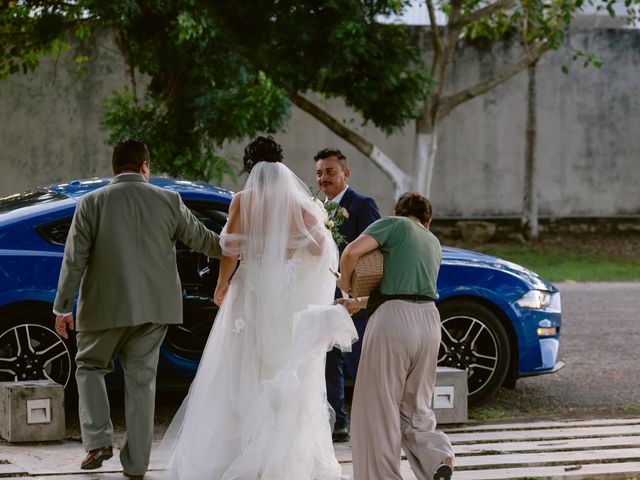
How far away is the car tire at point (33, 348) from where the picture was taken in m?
7.50

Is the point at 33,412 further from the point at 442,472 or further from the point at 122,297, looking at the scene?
the point at 442,472

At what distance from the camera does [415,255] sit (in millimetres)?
5938

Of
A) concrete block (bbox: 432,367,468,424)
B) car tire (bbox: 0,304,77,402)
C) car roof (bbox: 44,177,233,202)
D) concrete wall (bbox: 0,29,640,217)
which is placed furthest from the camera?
concrete wall (bbox: 0,29,640,217)

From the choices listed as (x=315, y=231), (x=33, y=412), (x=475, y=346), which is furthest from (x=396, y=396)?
(x=475, y=346)

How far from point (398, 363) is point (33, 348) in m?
2.88

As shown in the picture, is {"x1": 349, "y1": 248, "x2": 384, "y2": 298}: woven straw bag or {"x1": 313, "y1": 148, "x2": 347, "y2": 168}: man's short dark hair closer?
{"x1": 349, "y1": 248, "x2": 384, "y2": 298}: woven straw bag

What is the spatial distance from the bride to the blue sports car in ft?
4.15

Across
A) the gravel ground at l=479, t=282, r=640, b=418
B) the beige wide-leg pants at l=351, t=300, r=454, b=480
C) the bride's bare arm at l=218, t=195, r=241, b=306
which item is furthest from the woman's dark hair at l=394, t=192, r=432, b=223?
the gravel ground at l=479, t=282, r=640, b=418

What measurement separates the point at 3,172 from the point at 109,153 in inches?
73.7

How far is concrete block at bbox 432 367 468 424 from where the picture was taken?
25.9ft

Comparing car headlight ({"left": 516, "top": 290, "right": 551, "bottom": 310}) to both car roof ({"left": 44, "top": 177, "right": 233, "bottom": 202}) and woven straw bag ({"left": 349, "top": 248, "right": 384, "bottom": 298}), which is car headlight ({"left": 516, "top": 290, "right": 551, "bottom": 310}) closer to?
car roof ({"left": 44, "top": 177, "right": 233, "bottom": 202})

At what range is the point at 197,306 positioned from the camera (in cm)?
779

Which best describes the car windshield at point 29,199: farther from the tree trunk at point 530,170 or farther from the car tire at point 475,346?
the tree trunk at point 530,170

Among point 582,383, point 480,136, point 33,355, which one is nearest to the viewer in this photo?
point 33,355
